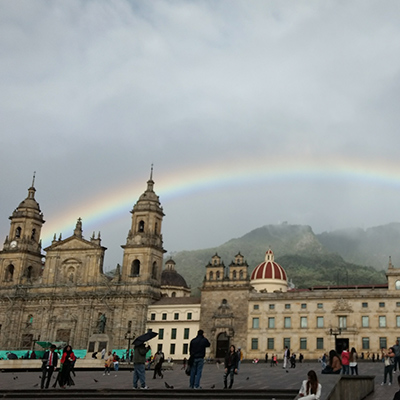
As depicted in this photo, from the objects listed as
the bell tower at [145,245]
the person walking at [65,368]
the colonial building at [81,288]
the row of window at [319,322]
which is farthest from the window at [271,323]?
the person walking at [65,368]

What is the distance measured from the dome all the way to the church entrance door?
1051 cm

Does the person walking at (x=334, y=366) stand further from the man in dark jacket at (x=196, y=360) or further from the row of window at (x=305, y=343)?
the row of window at (x=305, y=343)

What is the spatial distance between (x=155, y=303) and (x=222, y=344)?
10.8 metres

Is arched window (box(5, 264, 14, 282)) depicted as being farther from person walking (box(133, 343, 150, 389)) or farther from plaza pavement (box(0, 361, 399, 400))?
person walking (box(133, 343, 150, 389))

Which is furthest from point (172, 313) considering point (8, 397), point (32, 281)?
point (8, 397)

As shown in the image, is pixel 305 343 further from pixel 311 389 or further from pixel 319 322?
pixel 311 389

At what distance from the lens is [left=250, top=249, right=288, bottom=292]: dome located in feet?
260

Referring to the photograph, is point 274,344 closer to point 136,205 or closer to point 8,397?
point 136,205

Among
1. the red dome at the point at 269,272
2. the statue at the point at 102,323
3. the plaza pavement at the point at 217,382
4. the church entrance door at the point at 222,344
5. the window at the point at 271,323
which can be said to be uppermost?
the red dome at the point at 269,272

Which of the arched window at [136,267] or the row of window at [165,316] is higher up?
the arched window at [136,267]

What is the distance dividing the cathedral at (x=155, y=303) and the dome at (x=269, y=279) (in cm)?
14

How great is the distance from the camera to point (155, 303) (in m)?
75.4

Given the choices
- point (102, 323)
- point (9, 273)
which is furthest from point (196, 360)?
point (9, 273)

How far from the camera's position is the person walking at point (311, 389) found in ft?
39.5
